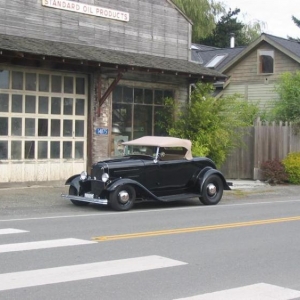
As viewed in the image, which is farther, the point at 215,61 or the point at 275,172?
the point at 215,61

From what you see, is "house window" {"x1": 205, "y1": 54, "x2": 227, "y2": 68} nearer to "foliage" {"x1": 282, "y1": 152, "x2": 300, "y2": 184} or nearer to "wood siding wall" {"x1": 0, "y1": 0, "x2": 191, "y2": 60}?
"wood siding wall" {"x1": 0, "y1": 0, "x2": 191, "y2": 60}

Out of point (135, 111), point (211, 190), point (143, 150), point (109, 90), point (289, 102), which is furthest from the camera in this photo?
point (289, 102)

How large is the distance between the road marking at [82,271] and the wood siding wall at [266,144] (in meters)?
15.1

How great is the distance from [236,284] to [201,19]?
1706 inches

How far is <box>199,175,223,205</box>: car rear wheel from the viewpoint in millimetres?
15617

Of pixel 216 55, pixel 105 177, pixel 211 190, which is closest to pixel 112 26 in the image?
pixel 211 190

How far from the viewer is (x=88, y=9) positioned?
19.4 m

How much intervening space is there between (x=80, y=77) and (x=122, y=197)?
639 centimetres

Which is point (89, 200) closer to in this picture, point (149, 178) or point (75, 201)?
point (75, 201)

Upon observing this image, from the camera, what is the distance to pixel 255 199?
18094 mm

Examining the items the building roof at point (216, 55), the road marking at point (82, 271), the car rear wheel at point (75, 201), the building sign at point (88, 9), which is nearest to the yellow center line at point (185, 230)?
the road marking at point (82, 271)

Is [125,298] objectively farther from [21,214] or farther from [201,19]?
[201,19]

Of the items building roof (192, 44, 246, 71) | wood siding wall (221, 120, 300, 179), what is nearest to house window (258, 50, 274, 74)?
building roof (192, 44, 246, 71)

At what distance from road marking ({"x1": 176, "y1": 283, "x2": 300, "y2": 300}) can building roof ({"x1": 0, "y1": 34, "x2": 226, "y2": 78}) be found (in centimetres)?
1067
